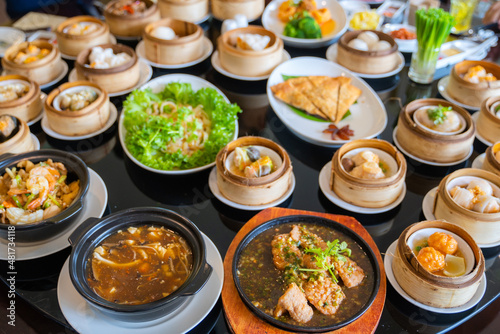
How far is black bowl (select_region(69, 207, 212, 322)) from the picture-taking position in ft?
5.87

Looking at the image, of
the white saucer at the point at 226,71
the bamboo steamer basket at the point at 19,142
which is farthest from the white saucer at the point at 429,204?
the bamboo steamer basket at the point at 19,142

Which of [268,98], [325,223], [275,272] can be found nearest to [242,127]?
[268,98]

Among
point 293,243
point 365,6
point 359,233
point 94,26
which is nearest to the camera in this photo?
point 293,243

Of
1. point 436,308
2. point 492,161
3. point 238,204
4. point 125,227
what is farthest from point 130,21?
point 436,308

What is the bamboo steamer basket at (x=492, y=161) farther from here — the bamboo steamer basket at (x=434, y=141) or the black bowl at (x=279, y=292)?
the black bowl at (x=279, y=292)

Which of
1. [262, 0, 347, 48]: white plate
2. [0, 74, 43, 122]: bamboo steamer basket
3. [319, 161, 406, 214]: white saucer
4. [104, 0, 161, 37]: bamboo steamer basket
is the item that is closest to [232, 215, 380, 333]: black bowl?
[319, 161, 406, 214]: white saucer

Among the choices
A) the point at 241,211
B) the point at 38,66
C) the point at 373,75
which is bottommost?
the point at 241,211

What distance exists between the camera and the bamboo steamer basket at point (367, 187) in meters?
2.48

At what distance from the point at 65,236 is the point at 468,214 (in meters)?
2.03

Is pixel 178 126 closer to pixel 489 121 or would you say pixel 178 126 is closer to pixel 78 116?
pixel 78 116

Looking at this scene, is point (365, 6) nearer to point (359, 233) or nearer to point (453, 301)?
point (359, 233)

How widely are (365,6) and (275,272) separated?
346 centimetres

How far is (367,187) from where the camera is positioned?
8.13 feet

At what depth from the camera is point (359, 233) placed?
7.91 feet
